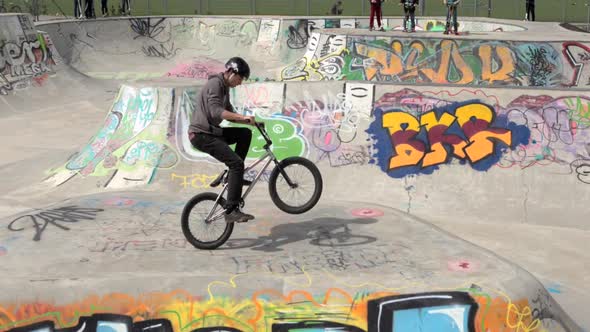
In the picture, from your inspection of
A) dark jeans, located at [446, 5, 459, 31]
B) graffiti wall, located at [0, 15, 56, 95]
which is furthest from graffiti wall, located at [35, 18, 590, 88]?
graffiti wall, located at [0, 15, 56, 95]

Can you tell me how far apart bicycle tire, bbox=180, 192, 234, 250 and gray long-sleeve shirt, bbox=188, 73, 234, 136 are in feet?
2.59

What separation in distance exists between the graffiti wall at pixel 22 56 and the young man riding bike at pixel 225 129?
1788 cm

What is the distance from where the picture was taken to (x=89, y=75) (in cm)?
3234

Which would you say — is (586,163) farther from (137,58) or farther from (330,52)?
(137,58)

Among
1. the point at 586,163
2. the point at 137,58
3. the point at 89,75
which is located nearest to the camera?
the point at 586,163

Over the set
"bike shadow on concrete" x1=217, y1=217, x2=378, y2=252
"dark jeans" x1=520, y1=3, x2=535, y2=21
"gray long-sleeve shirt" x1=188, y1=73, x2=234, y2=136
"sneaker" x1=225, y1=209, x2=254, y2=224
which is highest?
"dark jeans" x1=520, y1=3, x2=535, y2=21

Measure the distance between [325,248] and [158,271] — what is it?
207 centimetres

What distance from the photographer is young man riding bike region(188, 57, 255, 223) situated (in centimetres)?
820

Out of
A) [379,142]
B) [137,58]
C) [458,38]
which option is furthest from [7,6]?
[379,142]

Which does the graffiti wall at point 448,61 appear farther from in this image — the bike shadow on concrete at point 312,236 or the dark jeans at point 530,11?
the dark jeans at point 530,11

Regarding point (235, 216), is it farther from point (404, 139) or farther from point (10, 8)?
point (10, 8)

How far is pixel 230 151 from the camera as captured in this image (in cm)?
838

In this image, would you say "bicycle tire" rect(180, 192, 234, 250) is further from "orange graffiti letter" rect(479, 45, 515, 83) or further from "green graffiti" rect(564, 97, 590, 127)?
"orange graffiti letter" rect(479, 45, 515, 83)

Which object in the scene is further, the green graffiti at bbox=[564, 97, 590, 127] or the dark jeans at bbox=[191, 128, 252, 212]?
the green graffiti at bbox=[564, 97, 590, 127]
